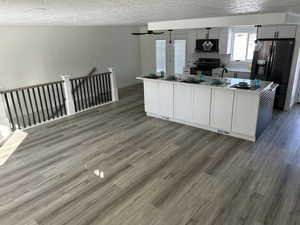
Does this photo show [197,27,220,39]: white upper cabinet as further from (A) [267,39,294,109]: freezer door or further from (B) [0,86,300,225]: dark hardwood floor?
(B) [0,86,300,225]: dark hardwood floor

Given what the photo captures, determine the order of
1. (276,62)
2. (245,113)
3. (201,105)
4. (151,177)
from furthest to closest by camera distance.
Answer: (276,62), (201,105), (245,113), (151,177)

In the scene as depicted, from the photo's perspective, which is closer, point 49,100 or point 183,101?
point 183,101

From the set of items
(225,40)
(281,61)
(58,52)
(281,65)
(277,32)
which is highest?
(277,32)

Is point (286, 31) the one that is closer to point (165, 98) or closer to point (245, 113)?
point (245, 113)

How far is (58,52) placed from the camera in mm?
6586

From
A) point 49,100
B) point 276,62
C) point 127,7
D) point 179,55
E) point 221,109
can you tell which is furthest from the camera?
point 179,55

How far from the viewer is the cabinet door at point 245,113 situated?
13.4 ft

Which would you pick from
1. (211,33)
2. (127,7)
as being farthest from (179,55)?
(127,7)

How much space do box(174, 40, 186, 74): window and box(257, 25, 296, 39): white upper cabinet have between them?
9.59 feet

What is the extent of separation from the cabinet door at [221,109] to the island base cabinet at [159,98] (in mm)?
1088

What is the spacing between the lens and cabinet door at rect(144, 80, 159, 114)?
5.49m

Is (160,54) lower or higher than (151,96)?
higher

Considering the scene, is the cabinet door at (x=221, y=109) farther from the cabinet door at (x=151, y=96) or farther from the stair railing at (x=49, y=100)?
the stair railing at (x=49, y=100)

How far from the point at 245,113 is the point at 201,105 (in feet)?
3.09
